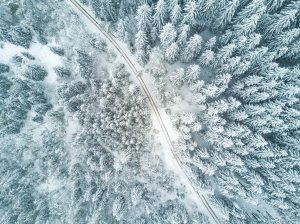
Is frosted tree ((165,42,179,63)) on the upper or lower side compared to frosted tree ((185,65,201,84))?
upper

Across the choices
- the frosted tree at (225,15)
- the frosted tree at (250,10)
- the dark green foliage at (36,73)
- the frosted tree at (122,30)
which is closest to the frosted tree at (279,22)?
the frosted tree at (250,10)

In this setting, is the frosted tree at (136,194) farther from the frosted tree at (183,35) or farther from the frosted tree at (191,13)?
the frosted tree at (191,13)

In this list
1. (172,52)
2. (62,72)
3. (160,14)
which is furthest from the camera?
(62,72)

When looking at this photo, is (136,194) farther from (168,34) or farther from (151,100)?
(168,34)

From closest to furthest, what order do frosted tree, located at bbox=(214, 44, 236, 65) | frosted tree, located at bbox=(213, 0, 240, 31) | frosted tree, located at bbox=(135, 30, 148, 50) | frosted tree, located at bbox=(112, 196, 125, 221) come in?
frosted tree, located at bbox=(213, 0, 240, 31) → frosted tree, located at bbox=(214, 44, 236, 65) → frosted tree, located at bbox=(135, 30, 148, 50) → frosted tree, located at bbox=(112, 196, 125, 221)

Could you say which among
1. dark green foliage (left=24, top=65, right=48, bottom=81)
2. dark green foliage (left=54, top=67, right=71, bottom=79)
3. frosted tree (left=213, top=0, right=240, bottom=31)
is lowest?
dark green foliage (left=24, top=65, right=48, bottom=81)

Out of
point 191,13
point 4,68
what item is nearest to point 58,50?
point 4,68

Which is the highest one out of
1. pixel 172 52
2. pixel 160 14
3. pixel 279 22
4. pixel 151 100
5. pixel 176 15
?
pixel 279 22

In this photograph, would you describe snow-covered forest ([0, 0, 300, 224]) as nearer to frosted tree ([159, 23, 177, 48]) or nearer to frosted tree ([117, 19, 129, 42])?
frosted tree ([117, 19, 129, 42])

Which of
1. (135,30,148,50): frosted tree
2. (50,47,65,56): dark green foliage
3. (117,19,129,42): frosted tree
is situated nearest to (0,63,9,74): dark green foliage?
(50,47,65,56): dark green foliage
